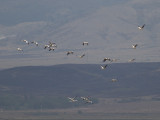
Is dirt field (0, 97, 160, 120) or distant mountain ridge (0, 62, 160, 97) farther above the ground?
distant mountain ridge (0, 62, 160, 97)

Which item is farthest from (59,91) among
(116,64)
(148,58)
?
(148,58)

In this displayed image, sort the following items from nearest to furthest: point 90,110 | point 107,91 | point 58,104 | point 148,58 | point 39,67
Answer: point 90,110
point 58,104
point 107,91
point 39,67
point 148,58

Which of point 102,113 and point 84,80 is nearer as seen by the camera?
point 102,113

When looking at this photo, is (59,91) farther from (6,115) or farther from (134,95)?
(6,115)

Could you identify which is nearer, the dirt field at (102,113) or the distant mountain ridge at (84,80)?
the dirt field at (102,113)

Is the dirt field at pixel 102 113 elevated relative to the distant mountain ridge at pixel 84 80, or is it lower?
lower

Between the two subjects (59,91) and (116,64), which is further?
(116,64)

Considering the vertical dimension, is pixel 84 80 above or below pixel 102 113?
above

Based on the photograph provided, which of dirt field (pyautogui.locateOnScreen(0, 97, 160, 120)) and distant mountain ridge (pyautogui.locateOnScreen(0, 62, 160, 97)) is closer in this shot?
dirt field (pyautogui.locateOnScreen(0, 97, 160, 120))
